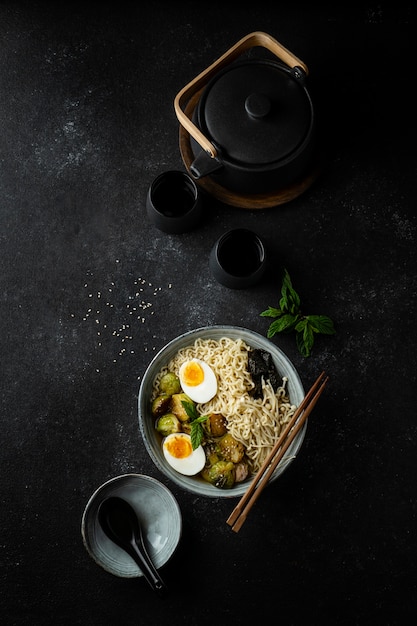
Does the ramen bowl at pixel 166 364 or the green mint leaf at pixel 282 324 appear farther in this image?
the green mint leaf at pixel 282 324

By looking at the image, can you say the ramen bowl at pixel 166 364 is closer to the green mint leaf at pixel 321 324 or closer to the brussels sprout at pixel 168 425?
the brussels sprout at pixel 168 425

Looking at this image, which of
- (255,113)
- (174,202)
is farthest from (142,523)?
(255,113)

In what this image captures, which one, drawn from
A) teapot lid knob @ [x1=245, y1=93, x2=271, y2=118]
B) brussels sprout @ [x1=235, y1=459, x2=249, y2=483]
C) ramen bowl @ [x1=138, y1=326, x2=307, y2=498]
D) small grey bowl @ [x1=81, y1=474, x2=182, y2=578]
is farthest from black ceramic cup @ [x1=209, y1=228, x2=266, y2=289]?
small grey bowl @ [x1=81, y1=474, x2=182, y2=578]

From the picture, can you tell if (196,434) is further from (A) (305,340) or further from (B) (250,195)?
(B) (250,195)

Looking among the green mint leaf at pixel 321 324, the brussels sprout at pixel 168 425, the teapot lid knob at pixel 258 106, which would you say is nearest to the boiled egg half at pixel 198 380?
the brussels sprout at pixel 168 425

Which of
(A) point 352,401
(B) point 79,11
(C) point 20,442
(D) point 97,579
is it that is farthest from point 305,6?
(D) point 97,579

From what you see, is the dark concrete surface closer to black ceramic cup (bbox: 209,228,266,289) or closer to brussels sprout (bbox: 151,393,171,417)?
black ceramic cup (bbox: 209,228,266,289)
